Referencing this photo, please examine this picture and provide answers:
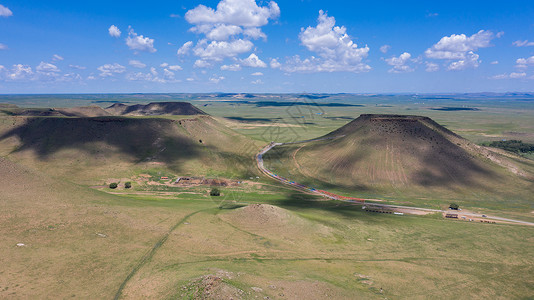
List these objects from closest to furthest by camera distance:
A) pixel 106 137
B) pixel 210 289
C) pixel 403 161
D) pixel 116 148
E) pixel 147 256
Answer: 1. pixel 210 289
2. pixel 147 256
3. pixel 403 161
4. pixel 116 148
5. pixel 106 137

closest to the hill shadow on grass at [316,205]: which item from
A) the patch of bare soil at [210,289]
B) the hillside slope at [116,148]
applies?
the hillside slope at [116,148]

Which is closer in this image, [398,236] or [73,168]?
[398,236]

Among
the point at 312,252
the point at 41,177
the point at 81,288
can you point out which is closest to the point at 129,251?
the point at 81,288

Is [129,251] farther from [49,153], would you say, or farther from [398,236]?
[49,153]

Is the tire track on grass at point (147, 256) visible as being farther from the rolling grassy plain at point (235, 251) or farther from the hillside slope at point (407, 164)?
the hillside slope at point (407, 164)

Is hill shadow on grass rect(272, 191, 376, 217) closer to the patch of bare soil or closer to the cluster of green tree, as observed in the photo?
the patch of bare soil

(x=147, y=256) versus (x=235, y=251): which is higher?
(x=147, y=256)

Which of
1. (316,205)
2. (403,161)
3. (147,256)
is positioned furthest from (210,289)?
(403,161)

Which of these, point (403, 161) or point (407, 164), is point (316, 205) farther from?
point (403, 161)
